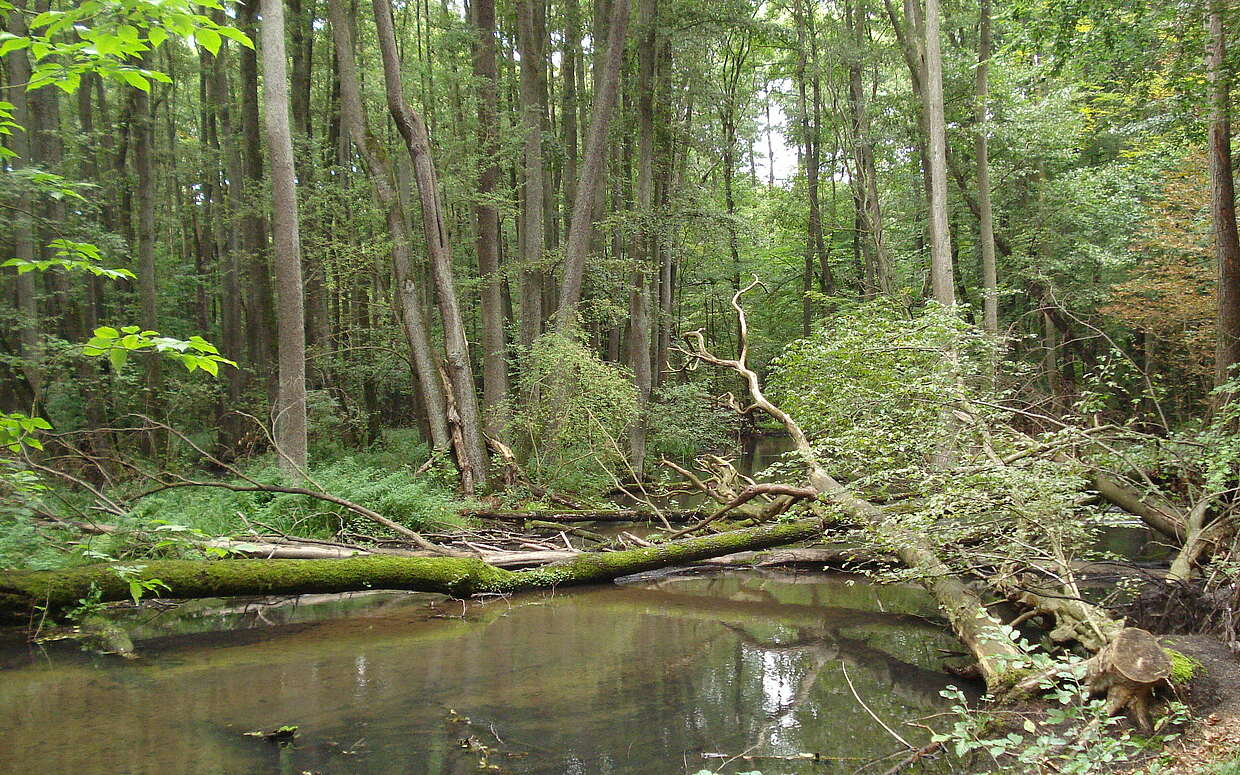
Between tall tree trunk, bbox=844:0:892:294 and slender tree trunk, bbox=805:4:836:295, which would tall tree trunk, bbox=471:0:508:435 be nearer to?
tall tree trunk, bbox=844:0:892:294

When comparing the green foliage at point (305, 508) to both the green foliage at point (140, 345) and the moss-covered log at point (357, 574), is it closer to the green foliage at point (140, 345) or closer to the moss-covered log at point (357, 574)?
the moss-covered log at point (357, 574)

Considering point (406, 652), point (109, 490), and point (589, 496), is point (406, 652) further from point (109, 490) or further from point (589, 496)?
point (589, 496)

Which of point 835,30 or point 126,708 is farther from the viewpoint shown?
point 835,30

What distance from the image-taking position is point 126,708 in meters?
5.53

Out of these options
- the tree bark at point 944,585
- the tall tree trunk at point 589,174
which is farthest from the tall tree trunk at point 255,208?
the tree bark at point 944,585

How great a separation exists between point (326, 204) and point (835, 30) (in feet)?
49.8

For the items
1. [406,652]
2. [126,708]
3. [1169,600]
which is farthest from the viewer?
[406,652]

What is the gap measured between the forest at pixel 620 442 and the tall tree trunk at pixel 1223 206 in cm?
5

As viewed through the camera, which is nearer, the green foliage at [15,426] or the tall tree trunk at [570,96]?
the green foliage at [15,426]

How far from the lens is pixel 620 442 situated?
16.4 m

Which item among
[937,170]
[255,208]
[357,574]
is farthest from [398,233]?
[937,170]

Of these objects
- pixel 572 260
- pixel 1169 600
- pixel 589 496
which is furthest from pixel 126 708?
pixel 572 260

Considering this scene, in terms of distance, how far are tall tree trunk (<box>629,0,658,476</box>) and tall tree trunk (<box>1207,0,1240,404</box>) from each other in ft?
34.6

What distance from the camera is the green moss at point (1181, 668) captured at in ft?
15.6
